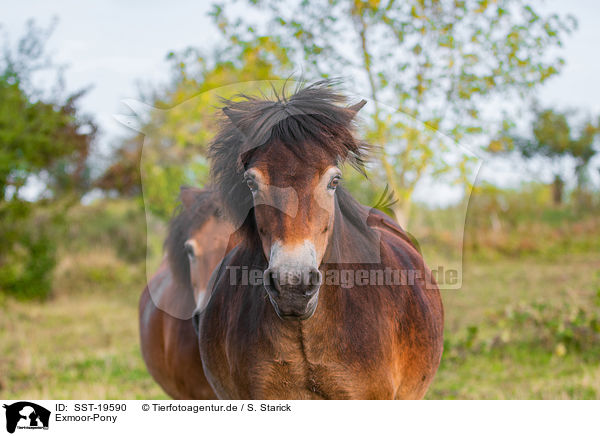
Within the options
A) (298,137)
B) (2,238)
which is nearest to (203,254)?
(298,137)

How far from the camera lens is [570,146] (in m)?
16.1

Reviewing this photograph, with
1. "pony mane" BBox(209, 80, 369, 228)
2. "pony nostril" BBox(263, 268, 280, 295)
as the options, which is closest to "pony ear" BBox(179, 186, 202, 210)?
"pony mane" BBox(209, 80, 369, 228)

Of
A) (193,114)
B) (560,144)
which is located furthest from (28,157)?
(560,144)

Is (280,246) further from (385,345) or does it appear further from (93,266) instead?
(93,266)

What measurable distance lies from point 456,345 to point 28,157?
9546mm

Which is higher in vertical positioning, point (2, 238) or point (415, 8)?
point (415, 8)

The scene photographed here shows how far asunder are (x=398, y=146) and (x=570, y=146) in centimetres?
1501

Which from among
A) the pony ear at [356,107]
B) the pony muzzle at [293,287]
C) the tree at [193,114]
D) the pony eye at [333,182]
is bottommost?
the pony muzzle at [293,287]

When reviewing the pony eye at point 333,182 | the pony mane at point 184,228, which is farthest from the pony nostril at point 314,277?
the pony mane at point 184,228

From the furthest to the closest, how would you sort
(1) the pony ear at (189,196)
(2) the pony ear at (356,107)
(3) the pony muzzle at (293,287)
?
1. (1) the pony ear at (189,196)
2. (2) the pony ear at (356,107)
3. (3) the pony muzzle at (293,287)

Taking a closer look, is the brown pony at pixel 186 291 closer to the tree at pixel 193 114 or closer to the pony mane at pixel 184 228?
the pony mane at pixel 184 228

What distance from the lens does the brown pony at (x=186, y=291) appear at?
11.0ft

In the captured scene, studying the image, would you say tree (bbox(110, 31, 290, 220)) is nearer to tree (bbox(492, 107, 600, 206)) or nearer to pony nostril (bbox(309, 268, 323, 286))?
pony nostril (bbox(309, 268, 323, 286))
